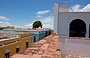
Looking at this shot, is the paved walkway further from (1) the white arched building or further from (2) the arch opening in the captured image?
(2) the arch opening

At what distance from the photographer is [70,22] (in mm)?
17781

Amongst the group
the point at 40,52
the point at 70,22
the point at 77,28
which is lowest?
the point at 40,52

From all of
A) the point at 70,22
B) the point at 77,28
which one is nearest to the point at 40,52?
the point at 70,22

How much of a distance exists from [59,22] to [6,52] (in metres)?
12.1

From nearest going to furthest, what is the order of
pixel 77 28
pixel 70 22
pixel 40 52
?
pixel 40 52 → pixel 70 22 → pixel 77 28

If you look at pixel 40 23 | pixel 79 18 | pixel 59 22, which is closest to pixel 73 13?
pixel 79 18

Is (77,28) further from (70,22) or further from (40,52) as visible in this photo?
(40,52)

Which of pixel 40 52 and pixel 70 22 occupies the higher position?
pixel 70 22

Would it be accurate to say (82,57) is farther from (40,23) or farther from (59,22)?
(40,23)

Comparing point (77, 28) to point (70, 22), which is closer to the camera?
point (70, 22)

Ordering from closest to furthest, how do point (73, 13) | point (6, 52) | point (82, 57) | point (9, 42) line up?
1. point (6, 52)
2. point (9, 42)
3. point (82, 57)
4. point (73, 13)

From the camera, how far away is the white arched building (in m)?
17.5

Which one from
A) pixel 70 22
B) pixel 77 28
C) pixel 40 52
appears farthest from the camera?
pixel 77 28

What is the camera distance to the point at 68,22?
17750mm
